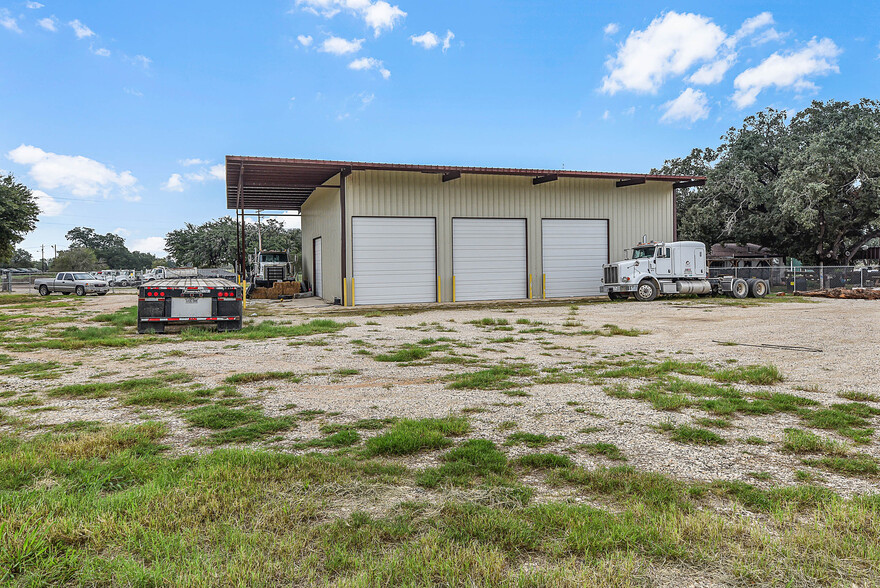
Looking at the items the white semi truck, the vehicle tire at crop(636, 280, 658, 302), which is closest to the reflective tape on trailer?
the white semi truck

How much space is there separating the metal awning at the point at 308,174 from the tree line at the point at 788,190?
34.8 feet

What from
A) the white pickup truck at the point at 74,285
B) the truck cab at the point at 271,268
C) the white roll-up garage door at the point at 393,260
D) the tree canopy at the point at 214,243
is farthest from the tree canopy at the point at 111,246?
the white roll-up garage door at the point at 393,260

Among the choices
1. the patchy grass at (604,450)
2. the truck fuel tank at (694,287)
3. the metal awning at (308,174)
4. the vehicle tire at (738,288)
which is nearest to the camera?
the patchy grass at (604,450)

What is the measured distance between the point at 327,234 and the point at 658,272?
610 inches

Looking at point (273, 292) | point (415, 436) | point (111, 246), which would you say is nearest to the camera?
point (415, 436)

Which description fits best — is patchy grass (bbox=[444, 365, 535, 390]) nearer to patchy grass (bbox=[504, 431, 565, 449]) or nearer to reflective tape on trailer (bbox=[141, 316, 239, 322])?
patchy grass (bbox=[504, 431, 565, 449])

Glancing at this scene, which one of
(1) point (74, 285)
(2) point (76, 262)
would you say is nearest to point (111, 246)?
(2) point (76, 262)

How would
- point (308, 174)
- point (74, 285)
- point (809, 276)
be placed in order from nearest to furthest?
point (308, 174) < point (809, 276) < point (74, 285)

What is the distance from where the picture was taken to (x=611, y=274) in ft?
84.3

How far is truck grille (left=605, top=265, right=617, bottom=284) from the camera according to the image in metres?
25.4

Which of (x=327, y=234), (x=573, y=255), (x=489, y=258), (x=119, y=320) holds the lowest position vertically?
(x=119, y=320)

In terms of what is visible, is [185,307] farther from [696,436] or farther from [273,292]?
[273,292]

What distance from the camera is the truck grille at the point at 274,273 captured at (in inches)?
1309

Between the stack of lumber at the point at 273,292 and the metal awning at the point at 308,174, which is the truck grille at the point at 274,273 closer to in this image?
the stack of lumber at the point at 273,292
